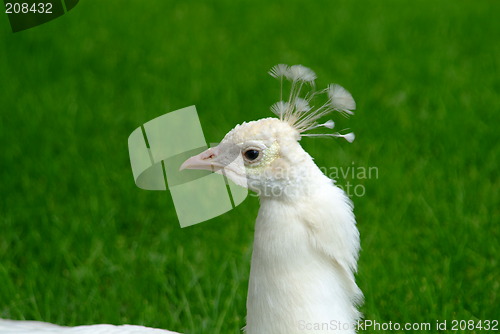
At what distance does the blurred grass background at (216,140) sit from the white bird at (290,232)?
0.88 metres

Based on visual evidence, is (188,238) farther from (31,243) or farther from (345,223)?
(345,223)

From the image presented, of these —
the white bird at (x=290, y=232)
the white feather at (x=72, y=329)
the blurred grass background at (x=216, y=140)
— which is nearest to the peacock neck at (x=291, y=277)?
the white bird at (x=290, y=232)

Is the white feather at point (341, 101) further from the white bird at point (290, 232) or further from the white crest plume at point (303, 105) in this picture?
the white bird at point (290, 232)

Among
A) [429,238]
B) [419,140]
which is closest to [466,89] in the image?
[419,140]

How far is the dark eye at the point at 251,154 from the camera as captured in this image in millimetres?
1658

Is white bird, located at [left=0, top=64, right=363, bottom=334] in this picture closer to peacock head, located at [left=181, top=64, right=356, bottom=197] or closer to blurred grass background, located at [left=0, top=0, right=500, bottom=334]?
peacock head, located at [left=181, top=64, right=356, bottom=197]

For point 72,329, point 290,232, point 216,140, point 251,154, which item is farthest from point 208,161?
point 216,140

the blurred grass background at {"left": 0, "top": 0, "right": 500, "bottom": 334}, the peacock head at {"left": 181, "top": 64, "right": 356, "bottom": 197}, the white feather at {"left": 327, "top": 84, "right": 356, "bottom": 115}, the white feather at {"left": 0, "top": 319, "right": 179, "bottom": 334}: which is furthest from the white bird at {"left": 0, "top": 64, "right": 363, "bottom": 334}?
the blurred grass background at {"left": 0, "top": 0, "right": 500, "bottom": 334}

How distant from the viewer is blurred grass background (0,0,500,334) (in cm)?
280

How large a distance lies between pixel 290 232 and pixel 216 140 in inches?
98.1

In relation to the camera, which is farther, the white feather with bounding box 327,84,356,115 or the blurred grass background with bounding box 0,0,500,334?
the blurred grass background with bounding box 0,0,500,334

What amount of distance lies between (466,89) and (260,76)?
4.47 ft

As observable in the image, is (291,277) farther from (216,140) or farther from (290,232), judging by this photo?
(216,140)

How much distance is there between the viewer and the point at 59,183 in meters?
3.77
